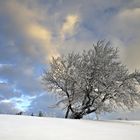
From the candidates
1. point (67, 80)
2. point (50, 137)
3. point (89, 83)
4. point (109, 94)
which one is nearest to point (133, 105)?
point (109, 94)

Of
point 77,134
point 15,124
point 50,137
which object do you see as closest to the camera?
point 50,137

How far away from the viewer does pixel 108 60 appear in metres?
34.5

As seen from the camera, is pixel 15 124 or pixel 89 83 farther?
pixel 89 83

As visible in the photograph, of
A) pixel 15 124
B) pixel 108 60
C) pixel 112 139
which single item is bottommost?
pixel 112 139

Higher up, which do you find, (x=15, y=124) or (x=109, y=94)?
(x=109, y=94)

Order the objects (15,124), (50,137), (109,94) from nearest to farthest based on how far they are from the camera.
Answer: (50,137) < (15,124) < (109,94)

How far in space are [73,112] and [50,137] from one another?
19.0m

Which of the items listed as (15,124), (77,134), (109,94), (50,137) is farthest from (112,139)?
(109,94)

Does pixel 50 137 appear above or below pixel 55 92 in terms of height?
below

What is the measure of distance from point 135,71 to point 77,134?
1832 centimetres

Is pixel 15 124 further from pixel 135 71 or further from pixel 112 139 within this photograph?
pixel 135 71

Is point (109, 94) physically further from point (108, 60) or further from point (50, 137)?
point (50, 137)

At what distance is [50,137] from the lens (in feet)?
51.9

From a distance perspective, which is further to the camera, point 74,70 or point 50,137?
point 74,70
